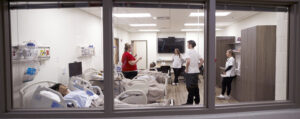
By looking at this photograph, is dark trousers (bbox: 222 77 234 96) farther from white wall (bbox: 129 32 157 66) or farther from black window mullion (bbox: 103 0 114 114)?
white wall (bbox: 129 32 157 66)

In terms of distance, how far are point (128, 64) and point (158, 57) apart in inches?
150

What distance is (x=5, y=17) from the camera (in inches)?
57.4

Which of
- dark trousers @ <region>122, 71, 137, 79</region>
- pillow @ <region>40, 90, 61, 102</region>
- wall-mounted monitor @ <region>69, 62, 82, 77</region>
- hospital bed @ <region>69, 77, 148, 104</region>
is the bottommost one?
hospital bed @ <region>69, 77, 148, 104</region>

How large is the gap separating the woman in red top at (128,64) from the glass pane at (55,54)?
1.55ft

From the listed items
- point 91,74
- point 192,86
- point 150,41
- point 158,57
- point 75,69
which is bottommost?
point 192,86

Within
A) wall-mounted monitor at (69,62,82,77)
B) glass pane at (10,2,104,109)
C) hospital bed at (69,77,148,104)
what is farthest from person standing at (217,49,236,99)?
wall-mounted monitor at (69,62,82,77)

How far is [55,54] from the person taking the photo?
3.23 meters

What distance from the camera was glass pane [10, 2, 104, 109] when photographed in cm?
173

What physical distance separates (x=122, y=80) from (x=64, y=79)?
1152 mm

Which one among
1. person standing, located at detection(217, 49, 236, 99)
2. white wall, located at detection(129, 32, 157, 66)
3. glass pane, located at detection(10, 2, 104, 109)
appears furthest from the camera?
white wall, located at detection(129, 32, 157, 66)

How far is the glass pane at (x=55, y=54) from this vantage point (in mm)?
1731

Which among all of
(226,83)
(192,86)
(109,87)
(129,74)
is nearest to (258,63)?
(226,83)

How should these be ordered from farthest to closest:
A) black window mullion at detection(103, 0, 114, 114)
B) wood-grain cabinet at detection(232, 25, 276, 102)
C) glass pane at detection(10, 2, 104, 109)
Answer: wood-grain cabinet at detection(232, 25, 276, 102) → glass pane at detection(10, 2, 104, 109) → black window mullion at detection(103, 0, 114, 114)

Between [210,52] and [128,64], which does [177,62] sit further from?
[210,52]
